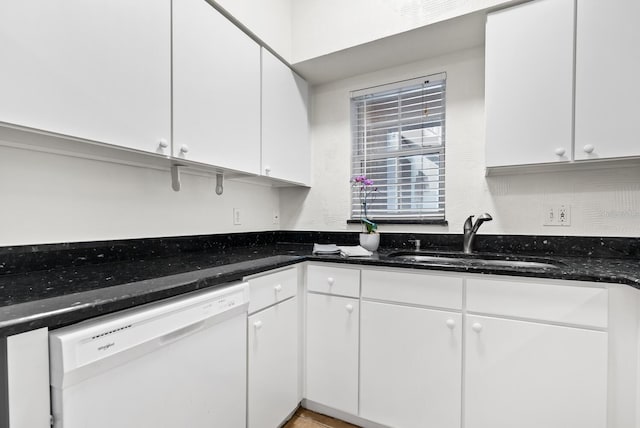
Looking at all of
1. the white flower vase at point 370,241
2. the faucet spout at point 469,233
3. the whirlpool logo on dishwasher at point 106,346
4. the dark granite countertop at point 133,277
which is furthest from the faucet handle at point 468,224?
the whirlpool logo on dishwasher at point 106,346

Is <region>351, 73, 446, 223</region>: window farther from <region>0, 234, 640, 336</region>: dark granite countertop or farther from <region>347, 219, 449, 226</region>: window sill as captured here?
<region>0, 234, 640, 336</region>: dark granite countertop

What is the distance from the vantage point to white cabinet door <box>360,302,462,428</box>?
1.35 meters

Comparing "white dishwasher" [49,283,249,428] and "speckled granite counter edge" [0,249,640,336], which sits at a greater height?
"speckled granite counter edge" [0,249,640,336]

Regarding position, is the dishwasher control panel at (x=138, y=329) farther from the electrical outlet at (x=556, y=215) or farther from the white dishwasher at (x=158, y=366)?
the electrical outlet at (x=556, y=215)

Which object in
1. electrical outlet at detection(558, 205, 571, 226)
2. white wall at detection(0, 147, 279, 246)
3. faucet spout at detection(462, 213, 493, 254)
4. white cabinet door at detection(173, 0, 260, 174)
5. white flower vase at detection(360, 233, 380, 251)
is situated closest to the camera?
white wall at detection(0, 147, 279, 246)

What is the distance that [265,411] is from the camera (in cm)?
138

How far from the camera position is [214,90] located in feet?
4.77

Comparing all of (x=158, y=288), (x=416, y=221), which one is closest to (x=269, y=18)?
(x=416, y=221)

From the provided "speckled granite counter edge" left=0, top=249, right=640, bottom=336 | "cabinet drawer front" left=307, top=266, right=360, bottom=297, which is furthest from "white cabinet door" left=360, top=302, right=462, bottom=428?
"speckled granite counter edge" left=0, top=249, right=640, bottom=336

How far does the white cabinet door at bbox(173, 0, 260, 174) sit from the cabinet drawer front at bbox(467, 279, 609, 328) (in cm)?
134

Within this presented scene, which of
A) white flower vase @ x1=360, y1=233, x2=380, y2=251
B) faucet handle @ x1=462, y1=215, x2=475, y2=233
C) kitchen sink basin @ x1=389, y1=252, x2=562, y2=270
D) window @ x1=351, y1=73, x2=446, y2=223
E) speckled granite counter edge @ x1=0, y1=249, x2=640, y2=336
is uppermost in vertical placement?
window @ x1=351, y1=73, x2=446, y2=223

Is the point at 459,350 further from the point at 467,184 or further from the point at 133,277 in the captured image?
the point at 133,277

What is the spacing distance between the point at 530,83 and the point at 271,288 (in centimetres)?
166

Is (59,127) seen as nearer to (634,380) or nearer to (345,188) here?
(345,188)
